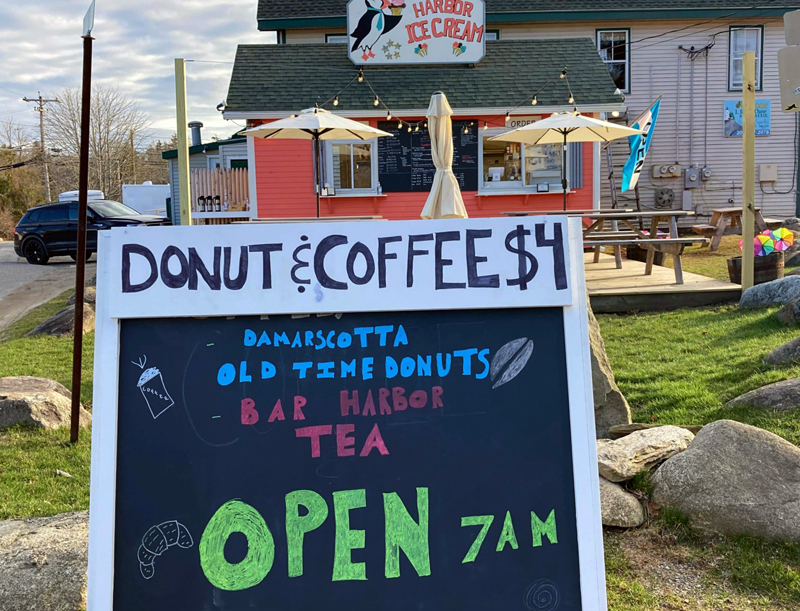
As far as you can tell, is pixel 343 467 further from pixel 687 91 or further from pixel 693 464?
pixel 687 91

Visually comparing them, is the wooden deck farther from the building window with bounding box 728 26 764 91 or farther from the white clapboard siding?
the building window with bounding box 728 26 764 91

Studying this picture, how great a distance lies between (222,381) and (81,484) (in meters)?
2.63

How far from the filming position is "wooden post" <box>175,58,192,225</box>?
8.60 m

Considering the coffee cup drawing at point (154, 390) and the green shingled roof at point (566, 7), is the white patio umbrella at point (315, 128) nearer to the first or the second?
the green shingled roof at point (566, 7)

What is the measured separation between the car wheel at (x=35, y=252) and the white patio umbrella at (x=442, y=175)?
48.0 ft

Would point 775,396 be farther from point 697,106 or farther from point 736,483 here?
point 697,106

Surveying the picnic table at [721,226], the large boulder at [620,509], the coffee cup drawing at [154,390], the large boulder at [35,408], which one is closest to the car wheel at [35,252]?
the large boulder at [35,408]

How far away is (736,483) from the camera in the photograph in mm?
3391

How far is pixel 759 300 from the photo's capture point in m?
8.60

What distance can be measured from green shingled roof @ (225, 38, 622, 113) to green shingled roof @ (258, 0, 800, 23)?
299cm

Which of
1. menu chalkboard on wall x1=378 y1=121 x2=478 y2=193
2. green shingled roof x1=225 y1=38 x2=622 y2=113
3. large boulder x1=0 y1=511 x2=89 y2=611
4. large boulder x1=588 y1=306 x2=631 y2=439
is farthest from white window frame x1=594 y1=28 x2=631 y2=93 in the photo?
large boulder x1=0 y1=511 x2=89 y2=611

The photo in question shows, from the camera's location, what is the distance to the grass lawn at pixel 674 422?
2961 millimetres

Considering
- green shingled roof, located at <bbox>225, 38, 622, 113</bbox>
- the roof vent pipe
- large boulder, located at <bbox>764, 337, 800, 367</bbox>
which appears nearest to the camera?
large boulder, located at <bbox>764, 337, 800, 367</bbox>

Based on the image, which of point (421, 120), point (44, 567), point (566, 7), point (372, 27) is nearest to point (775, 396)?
point (44, 567)
